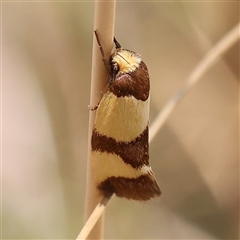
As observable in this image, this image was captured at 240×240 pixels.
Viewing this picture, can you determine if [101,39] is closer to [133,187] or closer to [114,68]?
[114,68]

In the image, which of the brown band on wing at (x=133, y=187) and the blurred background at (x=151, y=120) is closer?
the brown band on wing at (x=133, y=187)

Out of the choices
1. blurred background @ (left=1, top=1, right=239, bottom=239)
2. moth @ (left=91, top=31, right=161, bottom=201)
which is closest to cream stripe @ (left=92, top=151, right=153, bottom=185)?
moth @ (left=91, top=31, right=161, bottom=201)

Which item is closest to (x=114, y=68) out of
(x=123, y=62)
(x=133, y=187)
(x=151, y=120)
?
(x=123, y=62)

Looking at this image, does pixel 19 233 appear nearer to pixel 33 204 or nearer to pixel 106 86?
pixel 33 204

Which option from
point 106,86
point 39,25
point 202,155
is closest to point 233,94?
point 202,155

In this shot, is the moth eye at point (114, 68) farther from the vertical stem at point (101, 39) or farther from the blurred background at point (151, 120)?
the blurred background at point (151, 120)

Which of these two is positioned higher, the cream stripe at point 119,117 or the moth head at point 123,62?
the moth head at point 123,62

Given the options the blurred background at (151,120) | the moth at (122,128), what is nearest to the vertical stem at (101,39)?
the moth at (122,128)

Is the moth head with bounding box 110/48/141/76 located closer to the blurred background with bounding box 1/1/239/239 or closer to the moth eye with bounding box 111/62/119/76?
the moth eye with bounding box 111/62/119/76
